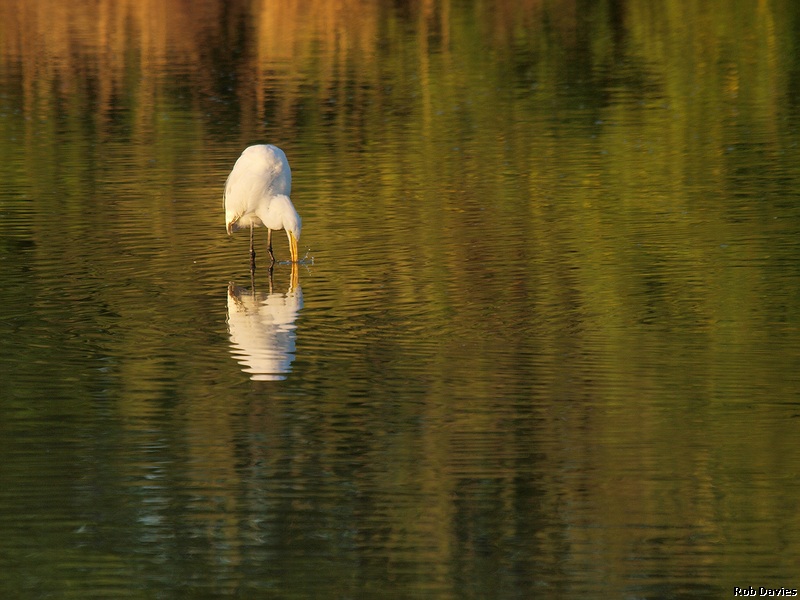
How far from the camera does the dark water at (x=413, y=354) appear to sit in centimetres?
780

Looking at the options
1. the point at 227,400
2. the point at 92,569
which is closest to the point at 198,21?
the point at 227,400

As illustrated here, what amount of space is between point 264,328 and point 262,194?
2.70 metres

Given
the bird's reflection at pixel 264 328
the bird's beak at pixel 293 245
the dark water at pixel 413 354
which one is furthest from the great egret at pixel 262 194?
the bird's reflection at pixel 264 328

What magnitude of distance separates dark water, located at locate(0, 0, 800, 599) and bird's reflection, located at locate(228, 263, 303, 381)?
0.03 meters

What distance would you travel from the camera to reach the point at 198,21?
42156 mm

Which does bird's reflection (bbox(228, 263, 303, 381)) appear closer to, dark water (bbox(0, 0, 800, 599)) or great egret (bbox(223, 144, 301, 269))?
dark water (bbox(0, 0, 800, 599))

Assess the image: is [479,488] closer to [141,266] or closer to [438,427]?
[438,427]

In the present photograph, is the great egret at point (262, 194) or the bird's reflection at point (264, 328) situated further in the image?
the great egret at point (262, 194)

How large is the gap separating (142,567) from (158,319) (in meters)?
5.11

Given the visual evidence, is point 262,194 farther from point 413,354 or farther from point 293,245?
point 413,354

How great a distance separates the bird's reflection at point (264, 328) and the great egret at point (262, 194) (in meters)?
0.53

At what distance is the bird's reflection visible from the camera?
11.2 metres

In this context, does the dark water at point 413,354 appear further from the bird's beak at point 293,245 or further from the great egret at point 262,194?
the great egret at point 262,194

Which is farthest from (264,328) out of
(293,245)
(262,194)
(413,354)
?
(262,194)
